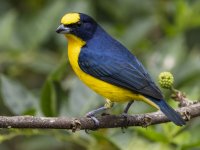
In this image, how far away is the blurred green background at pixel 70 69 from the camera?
3869mm

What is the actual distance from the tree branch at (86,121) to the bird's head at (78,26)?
798 millimetres

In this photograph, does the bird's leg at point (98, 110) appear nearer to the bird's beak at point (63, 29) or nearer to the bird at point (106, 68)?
the bird at point (106, 68)

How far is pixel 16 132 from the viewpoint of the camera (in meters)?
3.77

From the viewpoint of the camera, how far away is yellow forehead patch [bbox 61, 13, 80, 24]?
164 inches

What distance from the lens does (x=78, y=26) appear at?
429 cm

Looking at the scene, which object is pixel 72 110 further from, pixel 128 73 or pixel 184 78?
pixel 184 78

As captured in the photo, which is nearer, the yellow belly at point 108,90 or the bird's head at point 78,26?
the yellow belly at point 108,90

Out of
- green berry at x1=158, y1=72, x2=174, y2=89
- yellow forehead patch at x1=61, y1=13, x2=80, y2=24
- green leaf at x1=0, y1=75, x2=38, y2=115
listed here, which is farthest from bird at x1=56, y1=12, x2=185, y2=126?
green leaf at x1=0, y1=75, x2=38, y2=115

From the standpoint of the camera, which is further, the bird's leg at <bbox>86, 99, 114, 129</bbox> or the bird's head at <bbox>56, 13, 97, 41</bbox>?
the bird's head at <bbox>56, 13, 97, 41</bbox>

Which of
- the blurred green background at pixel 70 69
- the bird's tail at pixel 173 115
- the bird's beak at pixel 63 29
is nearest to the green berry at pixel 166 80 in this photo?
the bird's tail at pixel 173 115

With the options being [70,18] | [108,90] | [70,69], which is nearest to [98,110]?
[108,90]

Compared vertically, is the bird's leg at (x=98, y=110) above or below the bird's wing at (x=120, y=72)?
below

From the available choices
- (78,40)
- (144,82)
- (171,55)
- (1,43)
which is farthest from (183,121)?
(1,43)

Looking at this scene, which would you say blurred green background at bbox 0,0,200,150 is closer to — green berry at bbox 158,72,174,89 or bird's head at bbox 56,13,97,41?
bird's head at bbox 56,13,97,41
